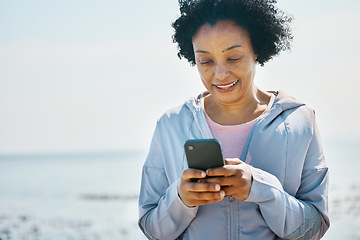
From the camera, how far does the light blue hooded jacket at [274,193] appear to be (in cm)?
235

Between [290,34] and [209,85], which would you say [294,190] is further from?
[290,34]

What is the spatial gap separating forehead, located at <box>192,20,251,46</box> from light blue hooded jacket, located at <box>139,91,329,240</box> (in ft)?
1.15

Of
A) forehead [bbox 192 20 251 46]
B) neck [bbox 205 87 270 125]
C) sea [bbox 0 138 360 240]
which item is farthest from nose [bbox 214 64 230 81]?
sea [bbox 0 138 360 240]

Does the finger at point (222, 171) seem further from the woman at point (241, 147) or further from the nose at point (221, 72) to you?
the nose at point (221, 72)

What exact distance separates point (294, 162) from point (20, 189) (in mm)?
15617

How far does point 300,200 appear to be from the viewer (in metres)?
2.45

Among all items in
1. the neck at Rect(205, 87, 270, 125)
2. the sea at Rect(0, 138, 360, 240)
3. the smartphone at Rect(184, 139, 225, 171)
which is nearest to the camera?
the smartphone at Rect(184, 139, 225, 171)

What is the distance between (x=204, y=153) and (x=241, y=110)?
579 millimetres

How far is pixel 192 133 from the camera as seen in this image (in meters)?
2.57

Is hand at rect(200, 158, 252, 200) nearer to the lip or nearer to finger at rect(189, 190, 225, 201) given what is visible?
A: finger at rect(189, 190, 225, 201)

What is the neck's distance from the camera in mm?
2609

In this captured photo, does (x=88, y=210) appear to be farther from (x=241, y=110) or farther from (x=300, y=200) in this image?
(x=300, y=200)

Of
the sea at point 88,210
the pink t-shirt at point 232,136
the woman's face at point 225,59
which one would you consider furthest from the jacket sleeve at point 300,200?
the sea at point 88,210

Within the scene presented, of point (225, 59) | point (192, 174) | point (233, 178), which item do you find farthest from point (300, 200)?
point (225, 59)
